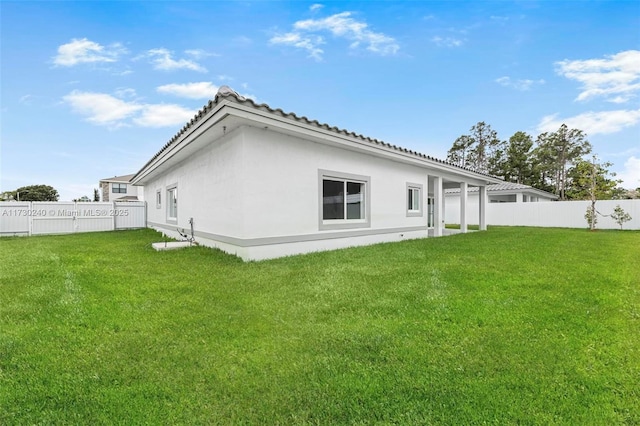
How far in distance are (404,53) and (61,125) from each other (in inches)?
555

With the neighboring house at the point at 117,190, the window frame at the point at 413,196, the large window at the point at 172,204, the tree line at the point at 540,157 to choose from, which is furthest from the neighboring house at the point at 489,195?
the neighboring house at the point at 117,190

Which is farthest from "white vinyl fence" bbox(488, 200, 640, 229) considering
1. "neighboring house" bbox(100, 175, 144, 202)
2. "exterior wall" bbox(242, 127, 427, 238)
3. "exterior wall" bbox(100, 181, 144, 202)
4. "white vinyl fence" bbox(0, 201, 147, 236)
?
"neighboring house" bbox(100, 175, 144, 202)

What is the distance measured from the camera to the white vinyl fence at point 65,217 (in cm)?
1455

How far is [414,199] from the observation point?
12227 mm

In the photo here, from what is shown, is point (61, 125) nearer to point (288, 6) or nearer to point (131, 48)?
point (131, 48)

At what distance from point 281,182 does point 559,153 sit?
1596 inches

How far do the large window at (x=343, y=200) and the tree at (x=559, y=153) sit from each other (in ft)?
115

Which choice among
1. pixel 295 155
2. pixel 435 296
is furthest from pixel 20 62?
pixel 435 296

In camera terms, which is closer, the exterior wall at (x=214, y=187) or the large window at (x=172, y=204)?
the exterior wall at (x=214, y=187)

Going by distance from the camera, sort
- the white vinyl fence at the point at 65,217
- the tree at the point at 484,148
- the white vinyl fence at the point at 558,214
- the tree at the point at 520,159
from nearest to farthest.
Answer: the white vinyl fence at the point at 65,217 → the white vinyl fence at the point at 558,214 → the tree at the point at 520,159 → the tree at the point at 484,148

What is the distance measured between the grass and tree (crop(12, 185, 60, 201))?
52717 mm

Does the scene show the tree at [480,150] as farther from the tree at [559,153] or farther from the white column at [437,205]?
the white column at [437,205]

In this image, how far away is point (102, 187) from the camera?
44.4 meters

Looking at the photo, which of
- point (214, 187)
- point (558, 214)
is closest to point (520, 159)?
point (558, 214)
